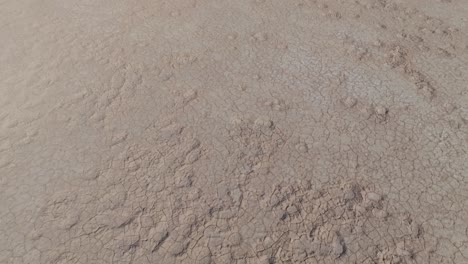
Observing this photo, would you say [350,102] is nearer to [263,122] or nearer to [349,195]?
[263,122]

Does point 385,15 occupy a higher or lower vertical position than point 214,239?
higher

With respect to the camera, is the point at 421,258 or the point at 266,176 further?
the point at 266,176

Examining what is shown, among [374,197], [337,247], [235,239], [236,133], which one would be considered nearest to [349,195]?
[374,197]

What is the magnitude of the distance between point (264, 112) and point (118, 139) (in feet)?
3.06

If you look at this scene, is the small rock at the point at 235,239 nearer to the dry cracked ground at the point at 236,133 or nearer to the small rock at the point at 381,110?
the dry cracked ground at the point at 236,133

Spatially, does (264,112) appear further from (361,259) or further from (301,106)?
(361,259)

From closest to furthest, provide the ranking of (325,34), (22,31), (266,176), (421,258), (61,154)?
1. (421,258)
2. (266,176)
3. (61,154)
4. (325,34)
5. (22,31)

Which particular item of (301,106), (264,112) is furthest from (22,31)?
(301,106)

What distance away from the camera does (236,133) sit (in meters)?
2.27

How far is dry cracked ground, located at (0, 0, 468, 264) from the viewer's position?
5.89ft

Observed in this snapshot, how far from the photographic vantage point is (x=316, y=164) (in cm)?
210

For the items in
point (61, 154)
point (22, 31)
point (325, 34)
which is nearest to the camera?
point (61, 154)

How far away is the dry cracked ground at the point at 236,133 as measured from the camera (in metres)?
1.79

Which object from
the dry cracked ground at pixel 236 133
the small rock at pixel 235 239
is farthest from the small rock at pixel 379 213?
the small rock at pixel 235 239
